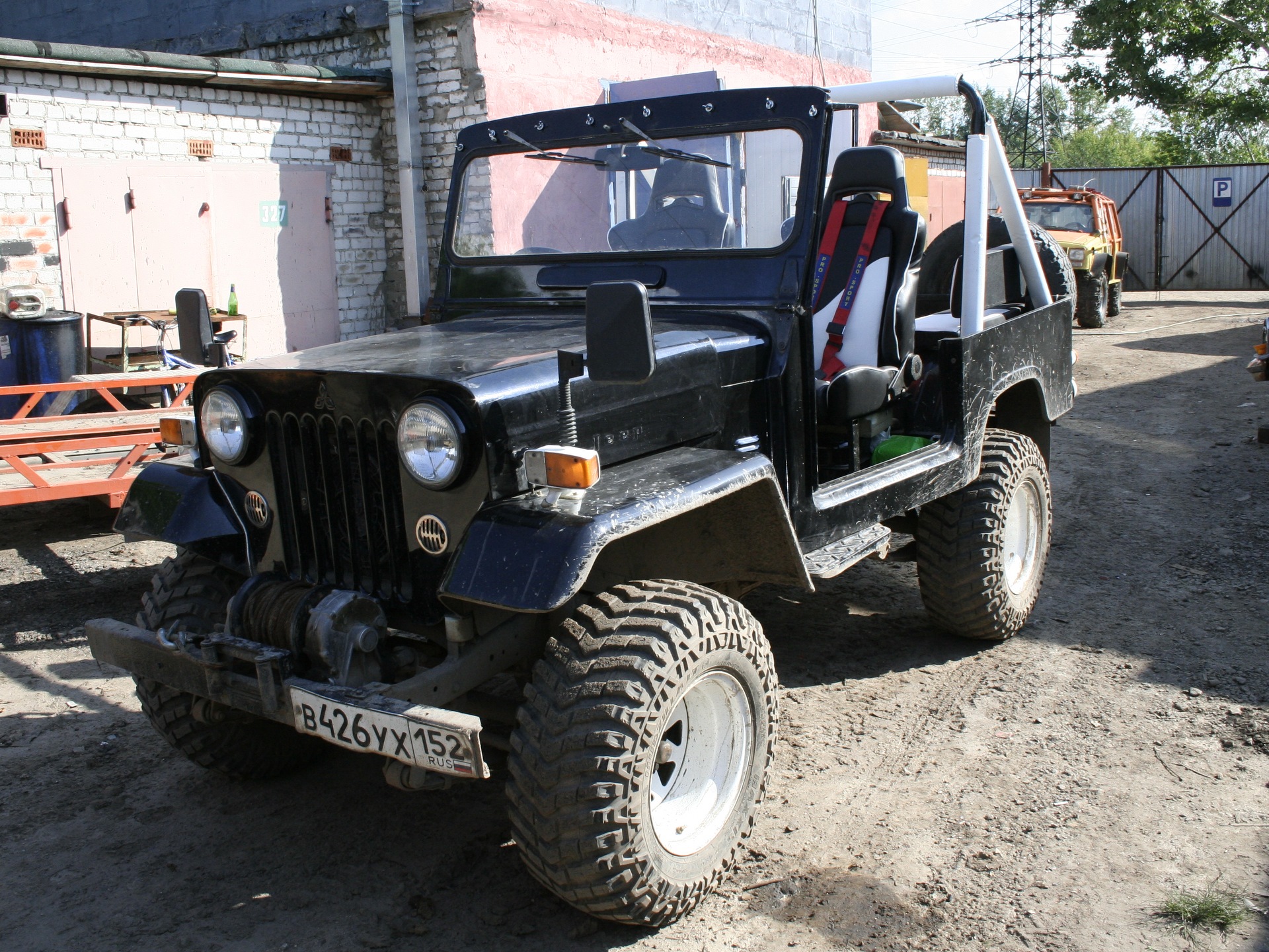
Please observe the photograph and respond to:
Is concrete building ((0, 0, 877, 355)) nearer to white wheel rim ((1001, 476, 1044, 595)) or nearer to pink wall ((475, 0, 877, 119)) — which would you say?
pink wall ((475, 0, 877, 119))

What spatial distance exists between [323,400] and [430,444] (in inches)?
16.0

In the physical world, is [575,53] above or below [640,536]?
above

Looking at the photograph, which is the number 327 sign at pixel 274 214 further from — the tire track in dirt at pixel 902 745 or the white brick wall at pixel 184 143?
the tire track in dirt at pixel 902 745

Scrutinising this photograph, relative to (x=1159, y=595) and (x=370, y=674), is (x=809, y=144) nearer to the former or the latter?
(x=370, y=674)

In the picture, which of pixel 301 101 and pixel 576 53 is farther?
pixel 576 53

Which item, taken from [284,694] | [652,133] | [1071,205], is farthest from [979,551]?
[1071,205]

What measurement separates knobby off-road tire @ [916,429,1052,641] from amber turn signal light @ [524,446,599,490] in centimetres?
212

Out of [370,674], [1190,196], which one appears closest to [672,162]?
[370,674]

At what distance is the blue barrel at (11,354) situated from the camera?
28.2 ft

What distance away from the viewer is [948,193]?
18125 millimetres

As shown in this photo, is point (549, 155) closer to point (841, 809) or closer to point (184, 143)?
point (841, 809)

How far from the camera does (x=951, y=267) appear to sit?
17.0 feet

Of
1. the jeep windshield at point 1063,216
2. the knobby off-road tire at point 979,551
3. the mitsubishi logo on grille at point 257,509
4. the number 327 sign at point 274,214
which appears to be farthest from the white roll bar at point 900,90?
the jeep windshield at point 1063,216

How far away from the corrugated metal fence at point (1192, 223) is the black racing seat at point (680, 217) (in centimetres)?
2026
